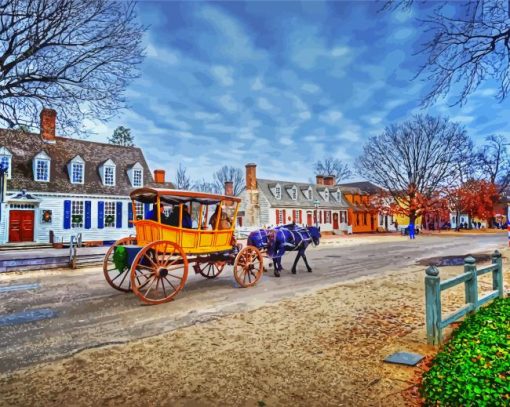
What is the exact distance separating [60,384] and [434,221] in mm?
60955

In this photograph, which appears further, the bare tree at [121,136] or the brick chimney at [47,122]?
the bare tree at [121,136]

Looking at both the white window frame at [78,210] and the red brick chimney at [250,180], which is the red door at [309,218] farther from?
the white window frame at [78,210]

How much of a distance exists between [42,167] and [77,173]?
2182 mm

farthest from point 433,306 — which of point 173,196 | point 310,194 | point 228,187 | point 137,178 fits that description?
point 310,194

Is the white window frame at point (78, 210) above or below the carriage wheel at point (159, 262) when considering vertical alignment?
above

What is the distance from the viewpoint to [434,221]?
55.5 m

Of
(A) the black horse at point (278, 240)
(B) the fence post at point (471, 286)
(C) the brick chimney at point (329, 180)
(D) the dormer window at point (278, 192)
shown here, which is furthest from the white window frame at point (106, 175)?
(C) the brick chimney at point (329, 180)

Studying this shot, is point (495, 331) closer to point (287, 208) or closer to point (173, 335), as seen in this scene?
point (173, 335)

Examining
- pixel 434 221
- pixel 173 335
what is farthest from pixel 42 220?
pixel 434 221

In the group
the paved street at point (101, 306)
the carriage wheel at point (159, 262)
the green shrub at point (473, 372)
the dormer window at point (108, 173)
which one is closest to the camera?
the green shrub at point (473, 372)

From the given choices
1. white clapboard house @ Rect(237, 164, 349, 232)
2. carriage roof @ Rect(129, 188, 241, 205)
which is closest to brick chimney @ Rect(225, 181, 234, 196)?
white clapboard house @ Rect(237, 164, 349, 232)

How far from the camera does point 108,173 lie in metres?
25.5

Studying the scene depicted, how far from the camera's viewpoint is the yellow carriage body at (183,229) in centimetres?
776

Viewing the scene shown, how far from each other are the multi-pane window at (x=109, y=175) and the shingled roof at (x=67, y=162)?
35 cm
